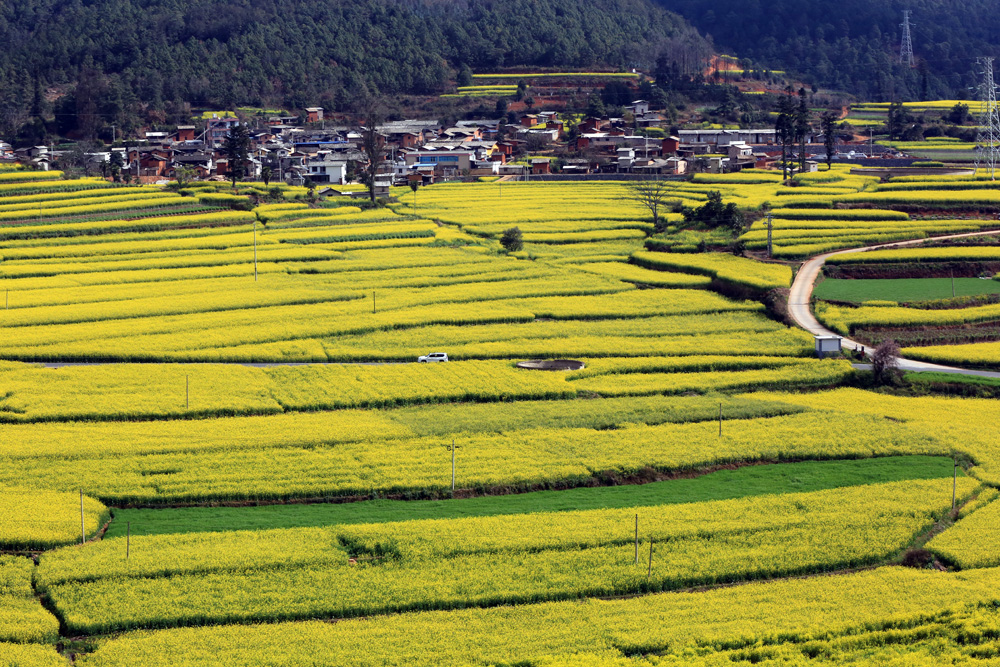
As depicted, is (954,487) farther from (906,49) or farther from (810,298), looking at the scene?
(906,49)

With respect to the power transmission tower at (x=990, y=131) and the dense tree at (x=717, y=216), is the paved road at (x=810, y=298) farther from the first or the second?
the power transmission tower at (x=990, y=131)

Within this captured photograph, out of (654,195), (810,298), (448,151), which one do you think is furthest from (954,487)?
(448,151)

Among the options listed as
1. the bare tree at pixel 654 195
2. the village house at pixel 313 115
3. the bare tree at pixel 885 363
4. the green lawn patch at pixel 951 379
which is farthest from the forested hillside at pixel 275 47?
the green lawn patch at pixel 951 379

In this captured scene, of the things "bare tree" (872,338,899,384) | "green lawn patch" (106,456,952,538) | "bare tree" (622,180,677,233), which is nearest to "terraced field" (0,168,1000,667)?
"green lawn patch" (106,456,952,538)

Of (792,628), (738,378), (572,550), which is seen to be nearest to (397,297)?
(738,378)

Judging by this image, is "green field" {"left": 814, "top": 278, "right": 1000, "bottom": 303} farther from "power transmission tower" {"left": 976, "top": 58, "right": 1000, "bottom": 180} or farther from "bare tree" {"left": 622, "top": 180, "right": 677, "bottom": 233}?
"power transmission tower" {"left": 976, "top": 58, "right": 1000, "bottom": 180}

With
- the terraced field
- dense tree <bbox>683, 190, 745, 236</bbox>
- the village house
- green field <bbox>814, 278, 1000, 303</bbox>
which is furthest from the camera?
the village house
